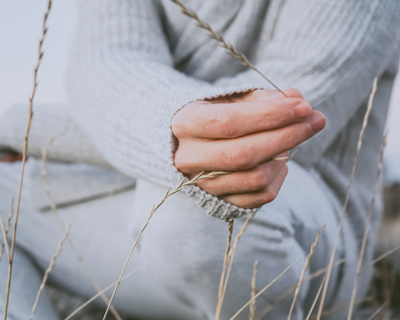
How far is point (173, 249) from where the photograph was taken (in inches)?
23.9

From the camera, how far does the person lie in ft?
1.20

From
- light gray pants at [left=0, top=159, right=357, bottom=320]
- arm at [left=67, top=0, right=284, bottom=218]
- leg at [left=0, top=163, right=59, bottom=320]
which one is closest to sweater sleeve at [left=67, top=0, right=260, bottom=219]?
arm at [left=67, top=0, right=284, bottom=218]

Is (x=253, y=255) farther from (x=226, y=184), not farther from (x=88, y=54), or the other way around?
(x=88, y=54)

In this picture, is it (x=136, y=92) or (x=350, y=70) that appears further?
(x=350, y=70)

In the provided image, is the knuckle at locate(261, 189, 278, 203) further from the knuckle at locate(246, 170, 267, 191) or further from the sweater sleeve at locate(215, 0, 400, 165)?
the sweater sleeve at locate(215, 0, 400, 165)

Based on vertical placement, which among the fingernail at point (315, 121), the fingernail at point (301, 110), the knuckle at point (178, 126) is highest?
the fingernail at point (301, 110)

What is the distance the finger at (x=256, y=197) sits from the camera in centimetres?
37

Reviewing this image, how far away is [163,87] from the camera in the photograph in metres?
0.52

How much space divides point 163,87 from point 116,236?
45 cm

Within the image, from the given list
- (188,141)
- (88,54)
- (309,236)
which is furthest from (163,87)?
(309,236)

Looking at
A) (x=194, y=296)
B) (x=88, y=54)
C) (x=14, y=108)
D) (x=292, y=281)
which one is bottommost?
(x=14, y=108)

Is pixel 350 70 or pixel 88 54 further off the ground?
pixel 350 70

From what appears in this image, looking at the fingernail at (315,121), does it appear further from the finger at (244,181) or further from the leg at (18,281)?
the leg at (18,281)

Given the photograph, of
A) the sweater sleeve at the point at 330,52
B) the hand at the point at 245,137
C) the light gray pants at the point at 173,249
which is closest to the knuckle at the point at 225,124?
the hand at the point at 245,137
